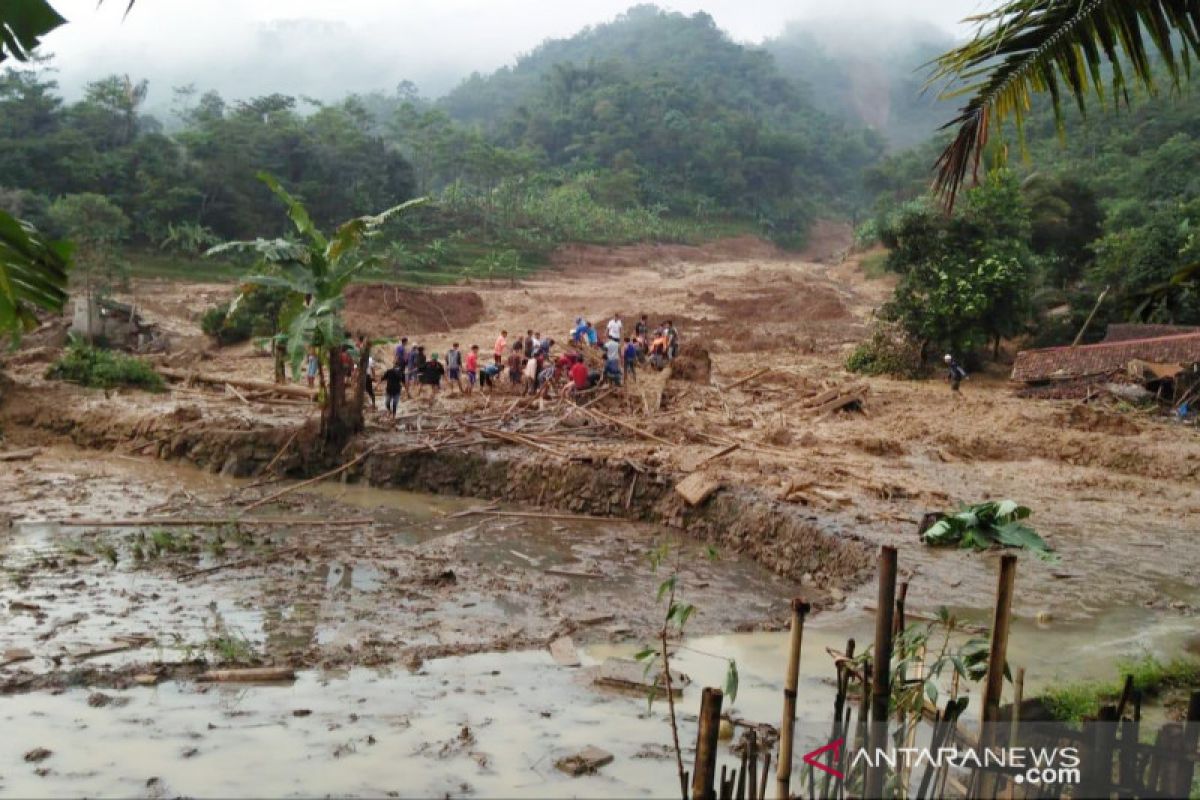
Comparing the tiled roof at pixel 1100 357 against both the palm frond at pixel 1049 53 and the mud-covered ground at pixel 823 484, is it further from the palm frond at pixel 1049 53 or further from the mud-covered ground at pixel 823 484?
the palm frond at pixel 1049 53

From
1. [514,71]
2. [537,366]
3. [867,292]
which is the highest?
[514,71]

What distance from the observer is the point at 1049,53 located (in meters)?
4.65

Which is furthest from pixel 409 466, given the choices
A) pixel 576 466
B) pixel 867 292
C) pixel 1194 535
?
pixel 867 292

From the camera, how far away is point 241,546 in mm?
11086

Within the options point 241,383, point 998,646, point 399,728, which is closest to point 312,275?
point 241,383

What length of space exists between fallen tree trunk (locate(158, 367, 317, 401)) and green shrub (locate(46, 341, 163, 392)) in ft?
2.86

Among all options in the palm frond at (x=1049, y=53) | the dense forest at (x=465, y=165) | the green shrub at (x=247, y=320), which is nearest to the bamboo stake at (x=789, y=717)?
the palm frond at (x=1049, y=53)

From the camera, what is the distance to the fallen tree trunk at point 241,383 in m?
18.7

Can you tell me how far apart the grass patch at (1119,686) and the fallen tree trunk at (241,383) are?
570 inches

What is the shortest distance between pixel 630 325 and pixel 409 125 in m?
42.1

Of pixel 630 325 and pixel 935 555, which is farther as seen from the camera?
pixel 630 325

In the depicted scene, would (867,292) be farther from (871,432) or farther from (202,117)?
(202,117)

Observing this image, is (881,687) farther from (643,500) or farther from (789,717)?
(643,500)

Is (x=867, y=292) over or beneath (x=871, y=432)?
over
